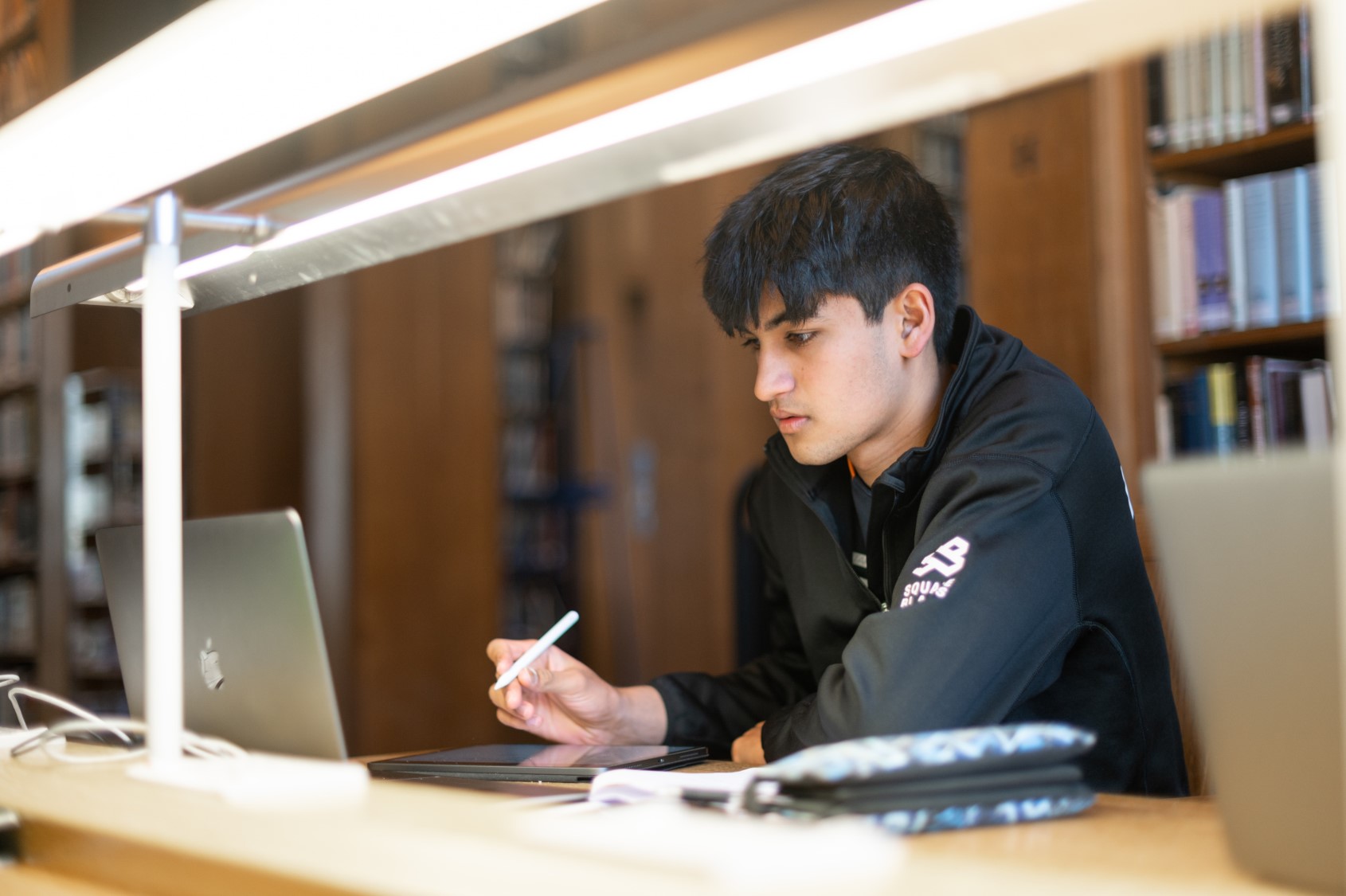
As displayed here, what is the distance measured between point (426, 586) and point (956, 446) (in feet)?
9.88

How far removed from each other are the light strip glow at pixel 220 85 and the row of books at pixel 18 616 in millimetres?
3507

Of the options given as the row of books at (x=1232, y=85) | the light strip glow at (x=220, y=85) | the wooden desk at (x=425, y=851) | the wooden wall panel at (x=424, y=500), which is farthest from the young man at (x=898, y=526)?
the wooden wall panel at (x=424, y=500)

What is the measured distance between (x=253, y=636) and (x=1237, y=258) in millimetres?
2041

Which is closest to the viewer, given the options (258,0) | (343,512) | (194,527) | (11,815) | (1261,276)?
(258,0)

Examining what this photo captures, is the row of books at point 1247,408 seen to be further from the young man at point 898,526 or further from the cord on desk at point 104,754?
the cord on desk at point 104,754

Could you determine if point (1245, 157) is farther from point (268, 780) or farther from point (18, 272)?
point (18, 272)

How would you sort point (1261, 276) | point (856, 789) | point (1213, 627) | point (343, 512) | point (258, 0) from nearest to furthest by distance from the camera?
point (1213, 627)
point (856, 789)
point (258, 0)
point (1261, 276)
point (343, 512)

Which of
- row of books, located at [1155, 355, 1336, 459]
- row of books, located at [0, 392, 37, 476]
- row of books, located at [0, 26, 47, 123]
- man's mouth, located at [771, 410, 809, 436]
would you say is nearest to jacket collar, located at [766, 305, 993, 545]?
man's mouth, located at [771, 410, 809, 436]

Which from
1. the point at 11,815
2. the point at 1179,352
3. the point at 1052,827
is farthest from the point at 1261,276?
the point at 11,815

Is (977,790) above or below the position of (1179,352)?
below

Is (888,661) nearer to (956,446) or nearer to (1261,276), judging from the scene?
(956,446)

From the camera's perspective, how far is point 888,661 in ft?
3.70

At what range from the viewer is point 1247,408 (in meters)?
2.44

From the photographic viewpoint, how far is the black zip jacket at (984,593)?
3.73ft
